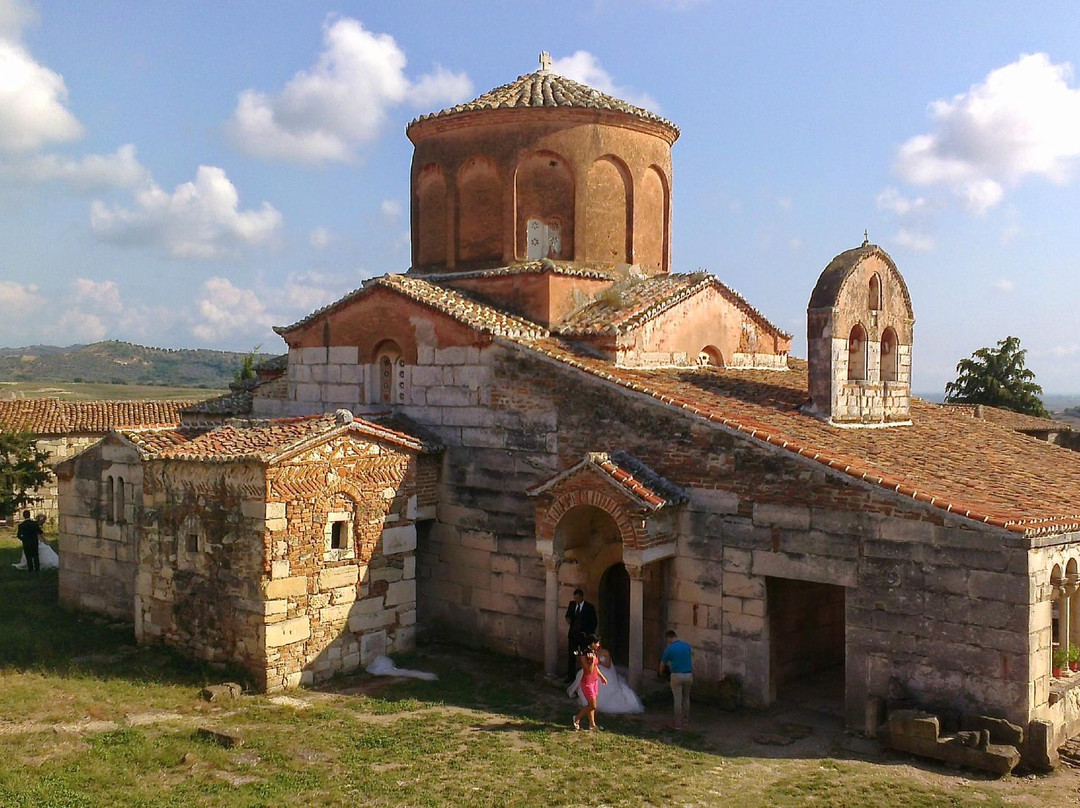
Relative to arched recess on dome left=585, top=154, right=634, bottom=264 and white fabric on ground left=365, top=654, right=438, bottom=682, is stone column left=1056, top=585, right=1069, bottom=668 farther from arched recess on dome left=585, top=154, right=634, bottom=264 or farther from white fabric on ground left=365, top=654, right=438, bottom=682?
arched recess on dome left=585, top=154, right=634, bottom=264

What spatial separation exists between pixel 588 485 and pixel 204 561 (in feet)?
17.0

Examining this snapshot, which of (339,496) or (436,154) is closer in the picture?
(339,496)

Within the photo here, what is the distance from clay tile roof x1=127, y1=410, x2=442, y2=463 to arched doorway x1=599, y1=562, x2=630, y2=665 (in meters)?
3.29

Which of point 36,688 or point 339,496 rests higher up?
point 339,496

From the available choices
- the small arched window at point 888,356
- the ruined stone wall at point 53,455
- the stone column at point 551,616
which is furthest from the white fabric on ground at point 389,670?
the ruined stone wall at point 53,455

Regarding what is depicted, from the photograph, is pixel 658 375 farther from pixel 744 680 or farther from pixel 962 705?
pixel 962 705

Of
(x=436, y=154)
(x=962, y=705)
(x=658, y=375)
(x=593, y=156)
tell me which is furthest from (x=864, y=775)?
(x=436, y=154)

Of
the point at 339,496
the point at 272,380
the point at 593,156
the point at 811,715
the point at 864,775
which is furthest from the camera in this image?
the point at 272,380

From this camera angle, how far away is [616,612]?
13.7 m

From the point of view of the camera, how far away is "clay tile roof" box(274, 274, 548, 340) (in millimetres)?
14328

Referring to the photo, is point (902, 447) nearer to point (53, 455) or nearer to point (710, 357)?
point (710, 357)

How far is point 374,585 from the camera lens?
13133 mm

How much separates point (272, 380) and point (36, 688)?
816cm

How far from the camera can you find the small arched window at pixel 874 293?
47.5ft
